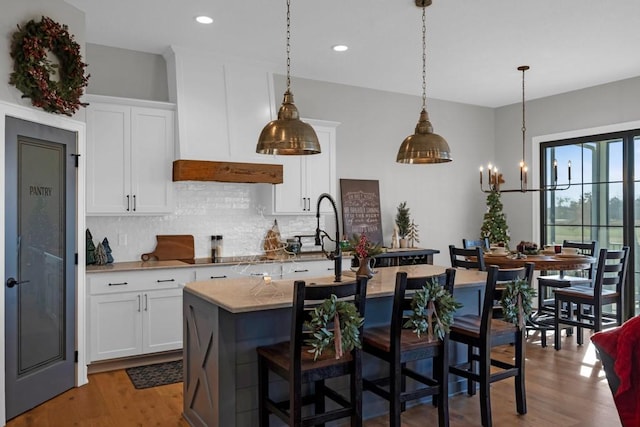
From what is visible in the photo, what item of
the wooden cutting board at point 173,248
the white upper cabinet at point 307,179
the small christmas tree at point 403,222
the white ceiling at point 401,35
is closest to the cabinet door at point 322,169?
the white upper cabinet at point 307,179

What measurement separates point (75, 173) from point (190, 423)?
219 cm

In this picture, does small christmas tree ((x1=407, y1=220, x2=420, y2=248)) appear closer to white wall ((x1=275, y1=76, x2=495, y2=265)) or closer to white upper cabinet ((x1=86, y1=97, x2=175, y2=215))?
white wall ((x1=275, y1=76, x2=495, y2=265))

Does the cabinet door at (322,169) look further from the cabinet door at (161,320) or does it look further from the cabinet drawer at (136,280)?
the cabinet door at (161,320)

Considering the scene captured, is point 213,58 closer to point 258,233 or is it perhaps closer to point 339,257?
point 258,233

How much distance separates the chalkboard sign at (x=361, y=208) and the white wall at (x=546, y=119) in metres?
2.30

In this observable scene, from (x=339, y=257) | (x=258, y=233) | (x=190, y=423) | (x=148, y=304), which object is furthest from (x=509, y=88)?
(x=190, y=423)

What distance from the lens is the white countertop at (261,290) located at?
2826mm

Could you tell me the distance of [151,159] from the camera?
5.01m

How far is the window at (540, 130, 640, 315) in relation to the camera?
6270 millimetres

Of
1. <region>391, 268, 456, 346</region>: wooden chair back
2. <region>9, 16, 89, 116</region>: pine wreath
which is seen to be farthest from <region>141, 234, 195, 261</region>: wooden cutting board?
<region>391, 268, 456, 346</region>: wooden chair back

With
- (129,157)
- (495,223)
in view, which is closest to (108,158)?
(129,157)

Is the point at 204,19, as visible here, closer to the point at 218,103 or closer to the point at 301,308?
the point at 218,103

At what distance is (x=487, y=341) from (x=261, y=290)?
1.49 meters

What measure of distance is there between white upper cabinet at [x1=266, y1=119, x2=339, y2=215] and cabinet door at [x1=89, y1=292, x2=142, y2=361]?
1833mm
